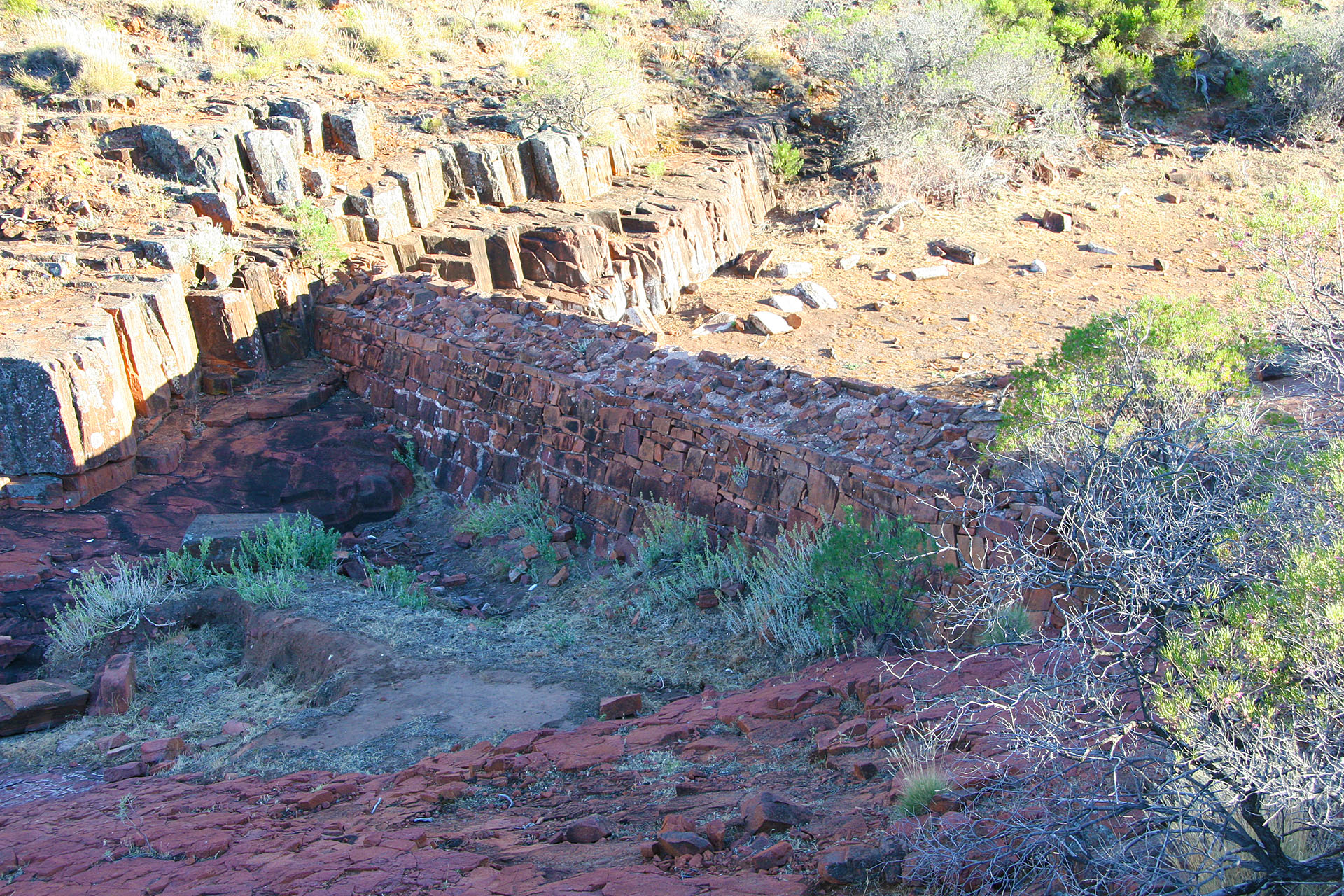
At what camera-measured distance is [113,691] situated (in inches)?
265

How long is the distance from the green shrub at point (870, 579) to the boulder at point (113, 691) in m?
4.40

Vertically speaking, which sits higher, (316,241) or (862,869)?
(316,241)

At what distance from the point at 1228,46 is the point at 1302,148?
3.79 meters

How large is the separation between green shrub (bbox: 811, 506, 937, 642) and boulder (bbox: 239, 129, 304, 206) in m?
9.46

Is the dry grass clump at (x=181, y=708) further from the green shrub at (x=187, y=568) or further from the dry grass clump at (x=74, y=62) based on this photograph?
the dry grass clump at (x=74, y=62)

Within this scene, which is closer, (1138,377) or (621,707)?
(621,707)

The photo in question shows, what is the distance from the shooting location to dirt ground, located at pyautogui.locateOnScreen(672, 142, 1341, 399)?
1358cm

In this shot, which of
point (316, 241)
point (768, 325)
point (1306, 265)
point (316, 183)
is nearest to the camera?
point (1306, 265)

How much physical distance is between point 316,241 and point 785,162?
9682 mm

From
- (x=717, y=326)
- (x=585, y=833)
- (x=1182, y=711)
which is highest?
(x=717, y=326)

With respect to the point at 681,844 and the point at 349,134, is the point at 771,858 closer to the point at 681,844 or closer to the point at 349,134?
the point at 681,844

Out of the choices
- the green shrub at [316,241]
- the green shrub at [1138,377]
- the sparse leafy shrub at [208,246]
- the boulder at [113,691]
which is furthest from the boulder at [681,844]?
the green shrub at [316,241]

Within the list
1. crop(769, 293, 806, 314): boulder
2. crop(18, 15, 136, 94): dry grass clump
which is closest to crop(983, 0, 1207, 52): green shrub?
crop(769, 293, 806, 314): boulder

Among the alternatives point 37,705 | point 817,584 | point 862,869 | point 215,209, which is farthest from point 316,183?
point 862,869
